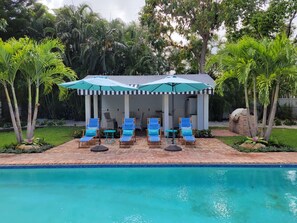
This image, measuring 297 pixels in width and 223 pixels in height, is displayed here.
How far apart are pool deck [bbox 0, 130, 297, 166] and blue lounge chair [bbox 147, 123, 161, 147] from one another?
0.52 meters

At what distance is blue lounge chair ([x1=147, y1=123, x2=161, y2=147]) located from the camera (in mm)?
16891

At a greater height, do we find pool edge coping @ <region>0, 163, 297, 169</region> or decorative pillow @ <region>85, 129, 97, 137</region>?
decorative pillow @ <region>85, 129, 97, 137</region>

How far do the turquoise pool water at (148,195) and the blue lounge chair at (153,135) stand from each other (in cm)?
428

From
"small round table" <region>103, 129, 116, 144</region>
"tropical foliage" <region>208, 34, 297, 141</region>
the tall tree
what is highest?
the tall tree

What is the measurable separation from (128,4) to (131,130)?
57.6 feet

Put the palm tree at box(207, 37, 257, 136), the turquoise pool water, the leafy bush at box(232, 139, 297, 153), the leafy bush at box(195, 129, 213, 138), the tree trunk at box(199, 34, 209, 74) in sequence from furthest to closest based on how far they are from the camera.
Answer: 1. the tree trunk at box(199, 34, 209, 74)
2. the leafy bush at box(195, 129, 213, 138)
3. the leafy bush at box(232, 139, 297, 153)
4. the palm tree at box(207, 37, 257, 136)
5. the turquoise pool water

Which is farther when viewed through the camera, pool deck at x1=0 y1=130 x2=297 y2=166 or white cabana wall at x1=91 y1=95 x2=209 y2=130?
white cabana wall at x1=91 y1=95 x2=209 y2=130

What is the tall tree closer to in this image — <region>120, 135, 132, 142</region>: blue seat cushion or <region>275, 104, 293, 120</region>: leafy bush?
<region>275, 104, 293, 120</region>: leafy bush

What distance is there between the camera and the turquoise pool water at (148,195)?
8.35m

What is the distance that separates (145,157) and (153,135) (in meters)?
4.12

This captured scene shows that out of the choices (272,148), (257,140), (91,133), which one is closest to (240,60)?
(257,140)

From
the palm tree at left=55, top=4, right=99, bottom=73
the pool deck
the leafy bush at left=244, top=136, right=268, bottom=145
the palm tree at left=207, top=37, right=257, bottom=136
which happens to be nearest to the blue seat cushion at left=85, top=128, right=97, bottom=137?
the pool deck

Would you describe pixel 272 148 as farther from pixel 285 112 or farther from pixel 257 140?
pixel 285 112

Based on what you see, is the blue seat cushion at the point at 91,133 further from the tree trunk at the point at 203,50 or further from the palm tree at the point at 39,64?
the tree trunk at the point at 203,50
